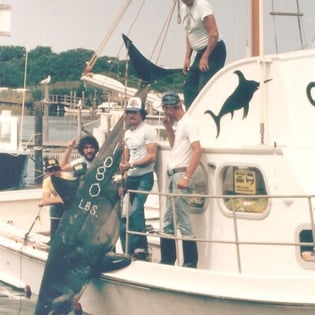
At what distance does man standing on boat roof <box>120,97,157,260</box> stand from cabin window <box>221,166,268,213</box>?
1049 millimetres

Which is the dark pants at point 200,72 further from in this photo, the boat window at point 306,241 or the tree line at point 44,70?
the tree line at point 44,70

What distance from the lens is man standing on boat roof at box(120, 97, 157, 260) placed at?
11617mm

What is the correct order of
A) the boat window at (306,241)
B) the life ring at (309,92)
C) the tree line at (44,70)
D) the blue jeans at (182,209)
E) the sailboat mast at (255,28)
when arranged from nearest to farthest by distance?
the boat window at (306,241) < the blue jeans at (182,209) < the life ring at (309,92) < the sailboat mast at (255,28) < the tree line at (44,70)

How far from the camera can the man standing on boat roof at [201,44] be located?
456 inches

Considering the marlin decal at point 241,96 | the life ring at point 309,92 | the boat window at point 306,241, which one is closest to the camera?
the boat window at point 306,241

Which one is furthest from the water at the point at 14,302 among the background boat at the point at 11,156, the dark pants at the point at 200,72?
the background boat at the point at 11,156

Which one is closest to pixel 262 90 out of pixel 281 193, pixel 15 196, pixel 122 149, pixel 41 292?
pixel 281 193

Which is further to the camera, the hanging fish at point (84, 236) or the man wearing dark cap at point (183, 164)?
the hanging fish at point (84, 236)

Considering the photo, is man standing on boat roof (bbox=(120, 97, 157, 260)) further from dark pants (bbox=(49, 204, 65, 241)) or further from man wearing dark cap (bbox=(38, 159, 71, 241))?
dark pants (bbox=(49, 204, 65, 241))

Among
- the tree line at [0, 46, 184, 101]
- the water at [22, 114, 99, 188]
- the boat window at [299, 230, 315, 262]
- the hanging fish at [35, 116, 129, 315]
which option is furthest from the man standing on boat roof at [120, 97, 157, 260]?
the tree line at [0, 46, 184, 101]

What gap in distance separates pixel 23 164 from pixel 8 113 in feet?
7.08

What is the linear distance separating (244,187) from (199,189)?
675 mm

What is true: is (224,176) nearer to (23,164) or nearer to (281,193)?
(281,193)

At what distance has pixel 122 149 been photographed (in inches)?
467
